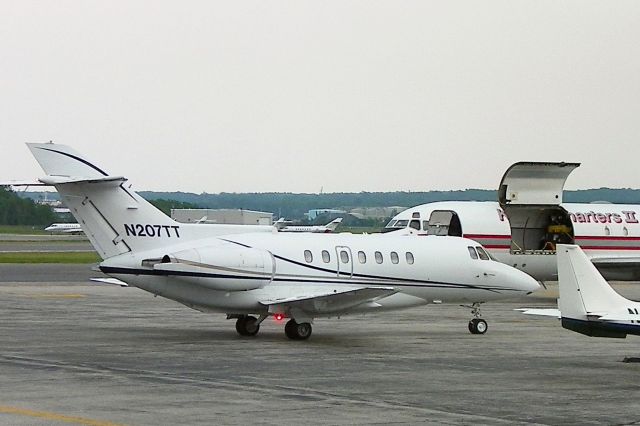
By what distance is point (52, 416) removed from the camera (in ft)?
53.9

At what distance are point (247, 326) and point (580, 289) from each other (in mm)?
9606

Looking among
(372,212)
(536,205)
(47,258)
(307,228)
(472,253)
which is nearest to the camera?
(472,253)

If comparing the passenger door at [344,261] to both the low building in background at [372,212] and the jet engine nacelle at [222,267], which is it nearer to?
the jet engine nacelle at [222,267]

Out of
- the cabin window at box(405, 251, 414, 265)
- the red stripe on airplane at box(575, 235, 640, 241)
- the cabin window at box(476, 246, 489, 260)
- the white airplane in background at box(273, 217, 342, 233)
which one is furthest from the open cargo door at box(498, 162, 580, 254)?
the white airplane in background at box(273, 217, 342, 233)

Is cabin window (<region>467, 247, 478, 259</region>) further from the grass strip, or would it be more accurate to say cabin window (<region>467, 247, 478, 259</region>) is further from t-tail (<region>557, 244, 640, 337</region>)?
the grass strip

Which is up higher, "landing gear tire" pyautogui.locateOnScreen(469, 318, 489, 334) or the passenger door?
the passenger door

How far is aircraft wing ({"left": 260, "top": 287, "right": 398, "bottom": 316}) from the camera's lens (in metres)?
27.4

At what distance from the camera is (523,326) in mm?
34219

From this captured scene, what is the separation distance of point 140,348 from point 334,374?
548 centimetres

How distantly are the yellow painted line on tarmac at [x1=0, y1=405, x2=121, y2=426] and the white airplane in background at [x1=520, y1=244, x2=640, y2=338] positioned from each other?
9.21 metres

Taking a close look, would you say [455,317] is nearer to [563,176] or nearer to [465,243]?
[465,243]

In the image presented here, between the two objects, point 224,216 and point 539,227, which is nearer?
point 539,227

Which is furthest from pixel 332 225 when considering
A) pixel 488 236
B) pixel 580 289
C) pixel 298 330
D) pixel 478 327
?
pixel 580 289

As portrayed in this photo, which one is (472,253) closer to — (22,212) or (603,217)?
(603,217)
